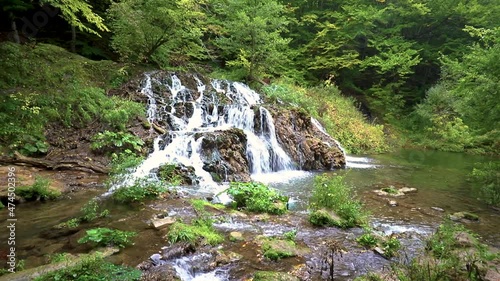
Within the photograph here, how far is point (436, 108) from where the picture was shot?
22891 mm

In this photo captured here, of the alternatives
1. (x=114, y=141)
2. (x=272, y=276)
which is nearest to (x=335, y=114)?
(x=114, y=141)

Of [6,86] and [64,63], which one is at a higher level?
[64,63]

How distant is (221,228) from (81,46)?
49.6 feet

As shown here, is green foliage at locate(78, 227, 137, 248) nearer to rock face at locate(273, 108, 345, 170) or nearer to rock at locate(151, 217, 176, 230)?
rock at locate(151, 217, 176, 230)

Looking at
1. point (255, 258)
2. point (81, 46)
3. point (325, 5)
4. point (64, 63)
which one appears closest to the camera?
point (255, 258)

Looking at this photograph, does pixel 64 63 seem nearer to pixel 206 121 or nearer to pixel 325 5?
pixel 206 121

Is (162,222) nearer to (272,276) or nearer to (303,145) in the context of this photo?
(272,276)

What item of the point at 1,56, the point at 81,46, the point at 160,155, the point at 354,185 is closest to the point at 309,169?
the point at 354,185

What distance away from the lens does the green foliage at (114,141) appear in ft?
31.7

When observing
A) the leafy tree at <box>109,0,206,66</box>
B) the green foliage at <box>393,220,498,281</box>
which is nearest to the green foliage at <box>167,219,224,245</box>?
the green foliage at <box>393,220,498,281</box>

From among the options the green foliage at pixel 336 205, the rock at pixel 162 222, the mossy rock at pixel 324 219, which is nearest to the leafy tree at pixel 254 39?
the green foliage at pixel 336 205

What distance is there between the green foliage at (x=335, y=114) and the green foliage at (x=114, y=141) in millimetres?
7808

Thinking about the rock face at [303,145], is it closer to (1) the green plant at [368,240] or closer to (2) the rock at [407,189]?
(2) the rock at [407,189]

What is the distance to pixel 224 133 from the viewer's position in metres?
10.7
